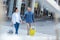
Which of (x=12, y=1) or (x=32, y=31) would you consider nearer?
(x=32, y=31)

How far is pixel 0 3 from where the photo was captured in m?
3.62

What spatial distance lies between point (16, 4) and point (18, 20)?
461 inches

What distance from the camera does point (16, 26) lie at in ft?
42.8

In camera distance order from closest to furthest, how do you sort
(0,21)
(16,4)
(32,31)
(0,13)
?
(0,13) < (0,21) < (32,31) < (16,4)

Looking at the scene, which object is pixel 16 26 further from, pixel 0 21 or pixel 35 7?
pixel 35 7

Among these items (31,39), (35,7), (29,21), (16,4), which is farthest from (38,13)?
(31,39)

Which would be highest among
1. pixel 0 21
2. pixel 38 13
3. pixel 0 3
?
pixel 0 3

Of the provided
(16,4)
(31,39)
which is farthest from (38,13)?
(31,39)

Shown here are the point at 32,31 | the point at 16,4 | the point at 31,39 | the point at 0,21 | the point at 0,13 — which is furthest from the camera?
the point at 16,4

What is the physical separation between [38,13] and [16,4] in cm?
247

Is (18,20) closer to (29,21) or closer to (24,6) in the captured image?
(29,21)

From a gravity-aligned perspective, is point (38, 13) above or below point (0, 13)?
below

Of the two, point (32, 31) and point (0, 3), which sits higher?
point (0, 3)

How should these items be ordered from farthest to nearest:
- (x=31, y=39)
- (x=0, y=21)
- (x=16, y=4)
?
(x=16, y=4) < (x=31, y=39) < (x=0, y=21)
